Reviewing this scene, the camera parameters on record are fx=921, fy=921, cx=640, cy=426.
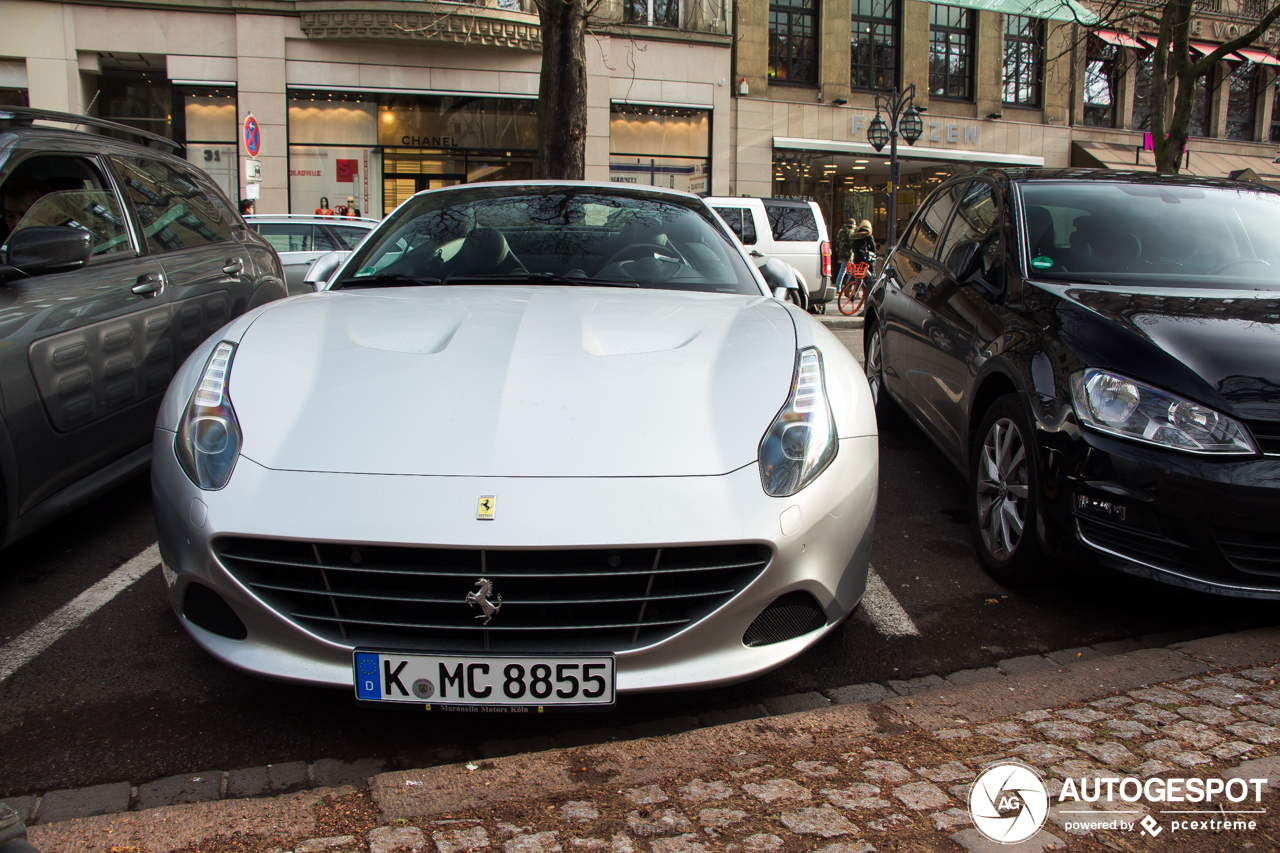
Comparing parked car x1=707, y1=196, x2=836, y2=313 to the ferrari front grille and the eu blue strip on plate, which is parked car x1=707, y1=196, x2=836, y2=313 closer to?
the ferrari front grille

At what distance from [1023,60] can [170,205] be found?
26650 mm

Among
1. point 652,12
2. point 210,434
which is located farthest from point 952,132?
point 210,434

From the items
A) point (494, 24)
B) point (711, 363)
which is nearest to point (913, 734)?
point (711, 363)

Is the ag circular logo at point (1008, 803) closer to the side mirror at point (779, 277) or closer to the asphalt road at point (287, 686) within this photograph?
the asphalt road at point (287, 686)

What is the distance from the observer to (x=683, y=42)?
21562mm

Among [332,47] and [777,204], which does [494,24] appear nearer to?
[332,47]

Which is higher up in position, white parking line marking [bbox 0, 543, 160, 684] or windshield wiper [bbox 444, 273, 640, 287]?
windshield wiper [bbox 444, 273, 640, 287]

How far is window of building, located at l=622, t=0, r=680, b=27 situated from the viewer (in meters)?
21.4

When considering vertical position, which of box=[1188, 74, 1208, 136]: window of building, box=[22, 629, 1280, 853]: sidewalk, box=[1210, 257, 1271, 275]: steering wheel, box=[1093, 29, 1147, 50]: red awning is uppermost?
box=[1093, 29, 1147, 50]: red awning

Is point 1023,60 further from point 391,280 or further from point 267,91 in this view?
point 391,280

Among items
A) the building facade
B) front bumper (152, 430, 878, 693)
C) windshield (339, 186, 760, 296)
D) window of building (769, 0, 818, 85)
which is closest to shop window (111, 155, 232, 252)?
windshield (339, 186, 760, 296)

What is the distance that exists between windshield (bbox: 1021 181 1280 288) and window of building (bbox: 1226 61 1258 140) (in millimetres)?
30339

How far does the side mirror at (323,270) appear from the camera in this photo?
3.99 metres

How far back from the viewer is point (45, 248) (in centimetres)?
332
